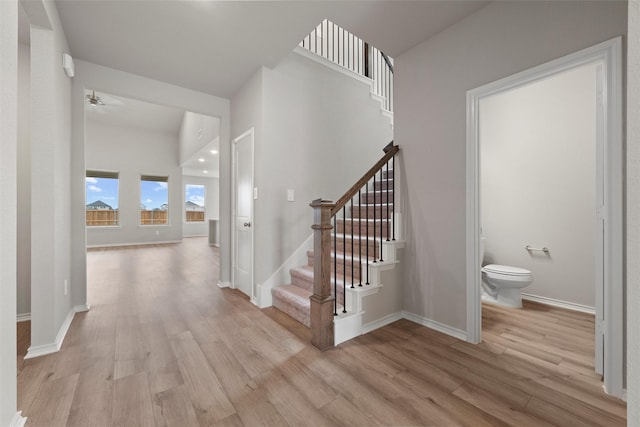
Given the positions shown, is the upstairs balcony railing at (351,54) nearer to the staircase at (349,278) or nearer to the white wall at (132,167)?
the staircase at (349,278)

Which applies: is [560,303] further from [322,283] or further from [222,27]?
[222,27]

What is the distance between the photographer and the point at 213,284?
388 centimetres

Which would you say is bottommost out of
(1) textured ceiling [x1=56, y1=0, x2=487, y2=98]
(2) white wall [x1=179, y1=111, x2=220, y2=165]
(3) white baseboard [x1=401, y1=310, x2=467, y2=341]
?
(3) white baseboard [x1=401, y1=310, x2=467, y2=341]

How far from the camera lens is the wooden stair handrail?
221cm

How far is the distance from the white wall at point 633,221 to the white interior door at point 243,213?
2939 mm

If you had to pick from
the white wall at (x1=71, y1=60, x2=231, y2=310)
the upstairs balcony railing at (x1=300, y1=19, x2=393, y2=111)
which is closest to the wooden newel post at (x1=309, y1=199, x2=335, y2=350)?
the white wall at (x1=71, y1=60, x2=231, y2=310)

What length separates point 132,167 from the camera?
321 inches

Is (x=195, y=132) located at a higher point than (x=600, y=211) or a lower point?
higher

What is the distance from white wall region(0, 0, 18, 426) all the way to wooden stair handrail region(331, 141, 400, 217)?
1.79m

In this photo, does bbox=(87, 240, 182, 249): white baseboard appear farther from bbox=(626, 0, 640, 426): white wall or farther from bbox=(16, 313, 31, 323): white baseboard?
bbox=(626, 0, 640, 426): white wall

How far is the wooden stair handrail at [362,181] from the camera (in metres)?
2.21

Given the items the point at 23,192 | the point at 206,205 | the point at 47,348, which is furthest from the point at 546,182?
the point at 206,205

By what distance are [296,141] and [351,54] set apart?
197cm

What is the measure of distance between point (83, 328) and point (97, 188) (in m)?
7.55
